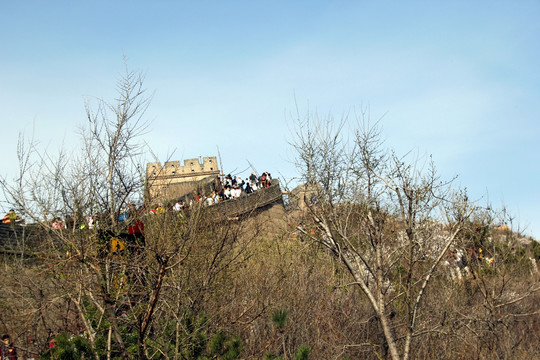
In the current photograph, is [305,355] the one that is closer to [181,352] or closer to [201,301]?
[181,352]

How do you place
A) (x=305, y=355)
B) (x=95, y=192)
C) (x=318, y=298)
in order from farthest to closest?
(x=318, y=298) < (x=95, y=192) < (x=305, y=355)

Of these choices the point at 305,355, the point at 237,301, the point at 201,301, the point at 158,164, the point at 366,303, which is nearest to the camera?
the point at 305,355

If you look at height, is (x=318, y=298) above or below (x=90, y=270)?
below

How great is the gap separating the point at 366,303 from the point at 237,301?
17.3 feet

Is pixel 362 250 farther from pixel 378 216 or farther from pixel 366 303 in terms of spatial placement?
pixel 378 216

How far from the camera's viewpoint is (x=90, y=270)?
7.54 metres

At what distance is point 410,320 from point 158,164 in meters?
6.97

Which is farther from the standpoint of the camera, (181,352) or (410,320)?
(410,320)

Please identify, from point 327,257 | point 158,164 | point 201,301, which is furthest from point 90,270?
point 327,257

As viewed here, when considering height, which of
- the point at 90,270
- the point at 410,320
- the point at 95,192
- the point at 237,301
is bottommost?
the point at 410,320

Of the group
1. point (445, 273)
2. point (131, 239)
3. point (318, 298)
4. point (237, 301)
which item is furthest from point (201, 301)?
point (445, 273)

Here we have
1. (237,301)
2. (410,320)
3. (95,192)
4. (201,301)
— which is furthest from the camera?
(237,301)

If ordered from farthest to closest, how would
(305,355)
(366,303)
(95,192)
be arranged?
1. (366,303)
2. (95,192)
3. (305,355)

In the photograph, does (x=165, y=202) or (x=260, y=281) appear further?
(x=260, y=281)
